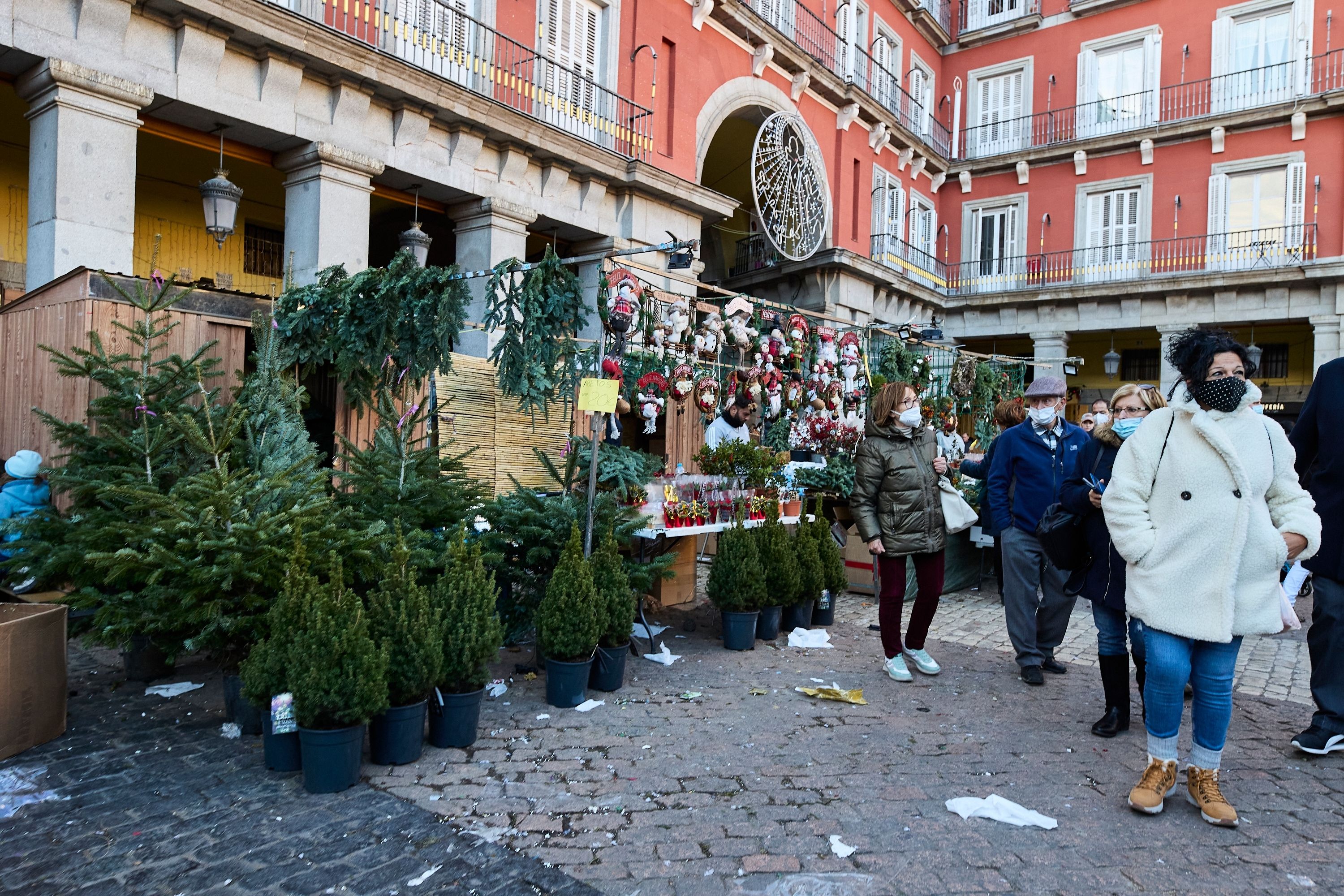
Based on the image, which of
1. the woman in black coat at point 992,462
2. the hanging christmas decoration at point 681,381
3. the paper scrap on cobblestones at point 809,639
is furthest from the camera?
the hanging christmas decoration at point 681,381

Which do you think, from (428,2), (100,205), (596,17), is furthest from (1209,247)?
(100,205)

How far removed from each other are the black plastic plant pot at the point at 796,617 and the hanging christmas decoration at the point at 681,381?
6.62 feet

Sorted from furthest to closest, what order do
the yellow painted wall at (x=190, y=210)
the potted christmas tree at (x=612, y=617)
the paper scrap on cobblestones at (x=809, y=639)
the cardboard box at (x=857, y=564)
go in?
the yellow painted wall at (x=190, y=210) → the cardboard box at (x=857, y=564) → the paper scrap on cobblestones at (x=809, y=639) → the potted christmas tree at (x=612, y=617)

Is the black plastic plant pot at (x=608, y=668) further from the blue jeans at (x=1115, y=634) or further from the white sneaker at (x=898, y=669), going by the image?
the blue jeans at (x=1115, y=634)

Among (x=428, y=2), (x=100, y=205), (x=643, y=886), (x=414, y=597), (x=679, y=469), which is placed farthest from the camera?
(x=428, y=2)

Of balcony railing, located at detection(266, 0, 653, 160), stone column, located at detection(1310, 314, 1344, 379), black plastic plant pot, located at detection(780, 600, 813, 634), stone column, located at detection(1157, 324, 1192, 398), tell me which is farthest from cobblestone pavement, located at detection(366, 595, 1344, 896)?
stone column, located at detection(1310, 314, 1344, 379)

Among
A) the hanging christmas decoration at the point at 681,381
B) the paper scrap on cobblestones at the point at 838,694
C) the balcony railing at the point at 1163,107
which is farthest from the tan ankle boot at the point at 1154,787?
the balcony railing at the point at 1163,107

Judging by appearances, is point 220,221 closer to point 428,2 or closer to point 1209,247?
point 428,2

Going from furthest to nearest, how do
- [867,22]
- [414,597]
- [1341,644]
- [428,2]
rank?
[867,22], [428,2], [1341,644], [414,597]

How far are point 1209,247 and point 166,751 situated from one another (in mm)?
23626

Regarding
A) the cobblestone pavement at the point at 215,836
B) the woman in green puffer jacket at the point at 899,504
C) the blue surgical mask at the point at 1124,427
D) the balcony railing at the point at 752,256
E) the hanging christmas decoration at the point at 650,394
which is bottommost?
the cobblestone pavement at the point at 215,836

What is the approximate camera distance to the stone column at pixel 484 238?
1121cm

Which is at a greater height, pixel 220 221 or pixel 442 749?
pixel 220 221

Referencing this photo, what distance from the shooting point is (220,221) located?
27.7ft
